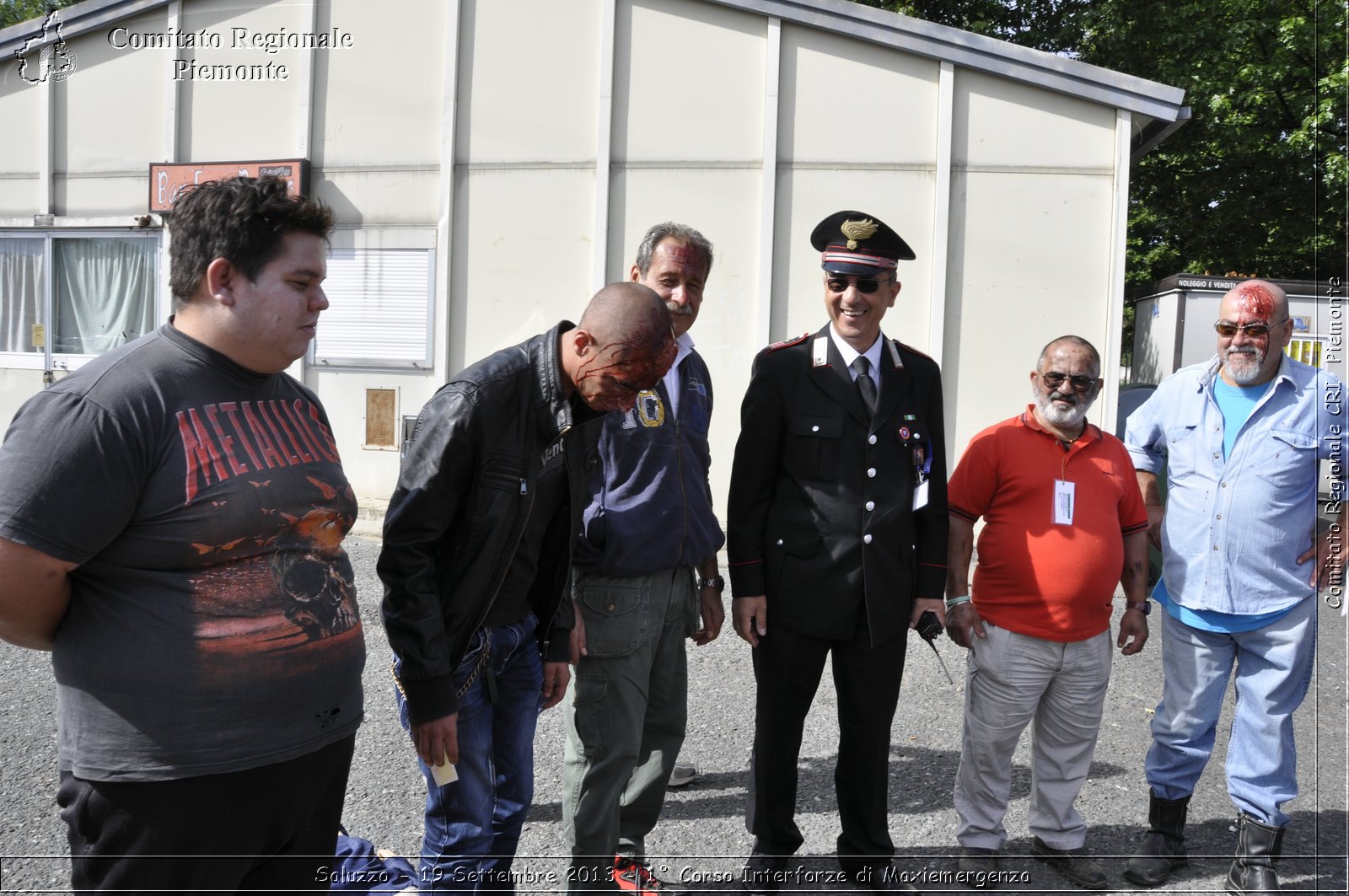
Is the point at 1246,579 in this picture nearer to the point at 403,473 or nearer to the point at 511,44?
the point at 403,473

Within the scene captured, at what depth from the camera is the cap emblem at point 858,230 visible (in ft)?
11.3

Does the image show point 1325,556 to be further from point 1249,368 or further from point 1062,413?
point 1062,413

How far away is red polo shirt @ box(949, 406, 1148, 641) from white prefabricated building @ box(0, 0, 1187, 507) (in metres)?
4.48

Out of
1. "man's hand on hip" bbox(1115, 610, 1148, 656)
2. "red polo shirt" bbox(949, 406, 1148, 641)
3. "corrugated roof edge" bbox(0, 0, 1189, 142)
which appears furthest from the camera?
"corrugated roof edge" bbox(0, 0, 1189, 142)

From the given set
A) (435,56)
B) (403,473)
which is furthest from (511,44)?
(403,473)

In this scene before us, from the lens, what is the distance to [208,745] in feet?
6.02

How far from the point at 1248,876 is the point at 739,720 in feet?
7.55

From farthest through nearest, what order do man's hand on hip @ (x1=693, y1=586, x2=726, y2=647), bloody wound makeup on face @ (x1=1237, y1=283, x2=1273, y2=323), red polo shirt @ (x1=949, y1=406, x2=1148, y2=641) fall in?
bloody wound makeup on face @ (x1=1237, y1=283, x2=1273, y2=323) < red polo shirt @ (x1=949, y1=406, x2=1148, y2=641) < man's hand on hip @ (x1=693, y1=586, x2=726, y2=647)

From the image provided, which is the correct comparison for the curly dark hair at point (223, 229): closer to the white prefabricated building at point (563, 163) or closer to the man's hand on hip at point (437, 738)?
the man's hand on hip at point (437, 738)

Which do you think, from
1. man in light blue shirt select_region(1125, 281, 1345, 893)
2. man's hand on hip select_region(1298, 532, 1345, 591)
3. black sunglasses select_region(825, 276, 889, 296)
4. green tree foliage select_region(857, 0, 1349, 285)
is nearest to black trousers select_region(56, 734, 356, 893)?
black sunglasses select_region(825, 276, 889, 296)

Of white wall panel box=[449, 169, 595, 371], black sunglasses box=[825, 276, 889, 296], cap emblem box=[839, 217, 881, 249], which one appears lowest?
black sunglasses box=[825, 276, 889, 296]

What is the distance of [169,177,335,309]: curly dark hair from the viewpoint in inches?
75.7

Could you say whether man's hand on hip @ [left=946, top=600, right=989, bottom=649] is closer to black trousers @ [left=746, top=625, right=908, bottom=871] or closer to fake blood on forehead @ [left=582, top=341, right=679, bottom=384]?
black trousers @ [left=746, top=625, right=908, bottom=871]

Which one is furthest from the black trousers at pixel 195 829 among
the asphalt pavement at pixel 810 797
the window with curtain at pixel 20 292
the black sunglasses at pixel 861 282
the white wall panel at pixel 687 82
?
the window with curtain at pixel 20 292
